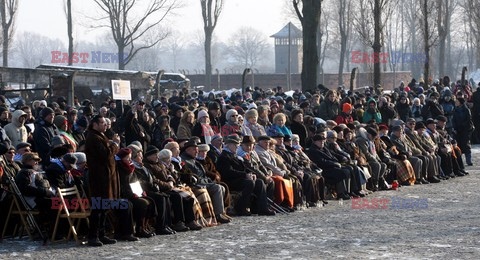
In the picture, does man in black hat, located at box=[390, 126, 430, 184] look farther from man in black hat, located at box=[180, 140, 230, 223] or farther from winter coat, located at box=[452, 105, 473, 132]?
man in black hat, located at box=[180, 140, 230, 223]

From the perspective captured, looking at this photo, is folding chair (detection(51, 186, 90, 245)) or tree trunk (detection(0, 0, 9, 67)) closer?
folding chair (detection(51, 186, 90, 245))

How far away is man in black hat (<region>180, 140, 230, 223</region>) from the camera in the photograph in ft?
47.1

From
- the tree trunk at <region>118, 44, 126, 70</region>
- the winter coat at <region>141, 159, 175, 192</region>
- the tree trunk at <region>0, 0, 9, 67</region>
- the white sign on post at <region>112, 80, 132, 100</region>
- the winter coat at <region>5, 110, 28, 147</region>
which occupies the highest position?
the tree trunk at <region>0, 0, 9, 67</region>

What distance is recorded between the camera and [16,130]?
51.6 ft

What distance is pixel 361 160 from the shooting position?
18781 mm

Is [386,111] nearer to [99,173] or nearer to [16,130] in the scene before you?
[16,130]

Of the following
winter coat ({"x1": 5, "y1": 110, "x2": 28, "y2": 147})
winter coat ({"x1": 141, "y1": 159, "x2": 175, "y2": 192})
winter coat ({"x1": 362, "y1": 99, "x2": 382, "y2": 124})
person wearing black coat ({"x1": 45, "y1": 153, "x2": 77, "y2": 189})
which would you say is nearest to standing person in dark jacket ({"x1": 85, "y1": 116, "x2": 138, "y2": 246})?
person wearing black coat ({"x1": 45, "y1": 153, "x2": 77, "y2": 189})

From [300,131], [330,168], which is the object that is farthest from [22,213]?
[300,131]

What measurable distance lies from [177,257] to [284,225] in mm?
3027

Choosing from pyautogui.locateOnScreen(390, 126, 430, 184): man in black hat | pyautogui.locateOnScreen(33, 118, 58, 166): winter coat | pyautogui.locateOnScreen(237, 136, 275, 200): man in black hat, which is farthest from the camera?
pyautogui.locateOnScreen(390, 126, 430, 184): man in black hat

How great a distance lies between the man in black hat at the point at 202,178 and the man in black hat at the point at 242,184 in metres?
0.40

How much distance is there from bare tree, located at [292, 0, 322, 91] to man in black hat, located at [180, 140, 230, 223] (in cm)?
1542

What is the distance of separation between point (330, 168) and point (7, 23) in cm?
4646

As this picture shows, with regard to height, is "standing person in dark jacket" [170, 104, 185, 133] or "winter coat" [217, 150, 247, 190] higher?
"standing person in dark jacket" [170, 104, 185, 133]
